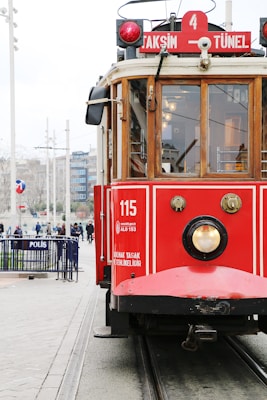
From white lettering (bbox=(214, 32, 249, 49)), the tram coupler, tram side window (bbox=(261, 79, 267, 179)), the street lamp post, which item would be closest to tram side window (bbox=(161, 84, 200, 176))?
white lettering (bbox=(214, 32, 249, 49))

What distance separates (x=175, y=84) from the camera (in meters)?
7.24

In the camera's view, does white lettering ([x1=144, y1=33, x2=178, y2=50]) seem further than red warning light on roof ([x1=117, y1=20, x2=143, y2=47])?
Yes

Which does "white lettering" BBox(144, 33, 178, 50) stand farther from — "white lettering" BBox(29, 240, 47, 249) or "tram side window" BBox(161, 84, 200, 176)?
"white lettering" BBox(29, 240, 47, 249)

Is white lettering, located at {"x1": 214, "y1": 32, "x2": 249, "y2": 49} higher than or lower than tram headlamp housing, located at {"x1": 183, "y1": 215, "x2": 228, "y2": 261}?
higher

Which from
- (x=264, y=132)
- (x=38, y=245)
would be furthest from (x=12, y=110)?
(x=264, y=132)

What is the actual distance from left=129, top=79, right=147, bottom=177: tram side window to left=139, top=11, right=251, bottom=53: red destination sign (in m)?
0.51

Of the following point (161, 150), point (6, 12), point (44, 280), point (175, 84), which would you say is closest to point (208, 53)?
point (175, 84)

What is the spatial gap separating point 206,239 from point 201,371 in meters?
1.96

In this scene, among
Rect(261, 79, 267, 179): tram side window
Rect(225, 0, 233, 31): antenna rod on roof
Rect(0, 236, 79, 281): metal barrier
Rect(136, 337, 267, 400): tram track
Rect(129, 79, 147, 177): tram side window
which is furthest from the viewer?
Rect(0, 236, 79, 281): metal barrier

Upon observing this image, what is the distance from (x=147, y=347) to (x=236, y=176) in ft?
10.8

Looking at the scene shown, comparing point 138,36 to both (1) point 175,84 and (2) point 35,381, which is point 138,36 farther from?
(2) point 35,381

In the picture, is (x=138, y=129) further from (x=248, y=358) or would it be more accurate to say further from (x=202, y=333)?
(x=248, y=358)

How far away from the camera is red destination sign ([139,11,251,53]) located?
735 cm

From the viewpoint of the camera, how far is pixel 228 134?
7176 mm
